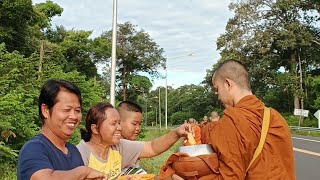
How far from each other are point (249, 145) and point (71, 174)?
1170 millimetres

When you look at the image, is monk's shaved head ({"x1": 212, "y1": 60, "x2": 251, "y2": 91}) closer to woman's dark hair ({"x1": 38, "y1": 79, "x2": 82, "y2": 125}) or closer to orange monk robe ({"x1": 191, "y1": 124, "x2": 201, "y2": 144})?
orange monk robe ({"x1": 191, "y1": 124, "x2": 201, "y2": 144})

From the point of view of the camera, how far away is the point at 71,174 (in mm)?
2008

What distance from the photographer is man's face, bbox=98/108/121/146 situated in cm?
341

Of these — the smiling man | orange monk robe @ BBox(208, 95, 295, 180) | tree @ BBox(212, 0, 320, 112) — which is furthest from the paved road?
tree @ BBox(212, 0, 320, 112)

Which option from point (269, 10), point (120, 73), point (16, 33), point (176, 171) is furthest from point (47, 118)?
point (120, 73)

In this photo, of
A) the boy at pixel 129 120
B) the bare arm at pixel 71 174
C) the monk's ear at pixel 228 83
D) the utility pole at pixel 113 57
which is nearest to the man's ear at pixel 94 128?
the boy at pixel 129 120

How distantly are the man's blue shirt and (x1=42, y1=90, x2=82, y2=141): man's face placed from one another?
0.08m

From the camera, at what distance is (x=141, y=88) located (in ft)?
176

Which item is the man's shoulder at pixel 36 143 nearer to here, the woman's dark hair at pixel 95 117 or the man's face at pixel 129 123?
the woman's dark hair at pixel 95 117

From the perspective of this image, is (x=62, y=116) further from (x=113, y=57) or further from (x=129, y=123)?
(x=113, y=57)

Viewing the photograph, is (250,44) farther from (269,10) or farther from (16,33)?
(16,33)

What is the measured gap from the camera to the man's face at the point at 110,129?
11.2 feet

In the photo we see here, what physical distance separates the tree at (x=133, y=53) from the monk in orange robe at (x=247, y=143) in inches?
1832

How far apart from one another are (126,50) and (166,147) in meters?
46.4
